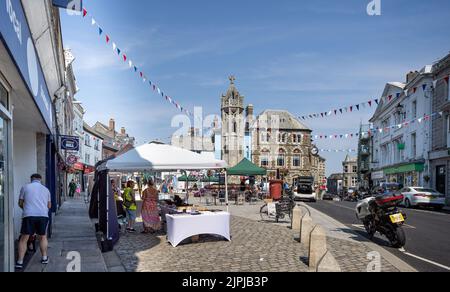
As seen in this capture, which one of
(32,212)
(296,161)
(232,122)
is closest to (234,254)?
(32,212)

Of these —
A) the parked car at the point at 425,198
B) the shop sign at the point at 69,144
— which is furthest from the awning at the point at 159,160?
the parked car at the point at 425,198

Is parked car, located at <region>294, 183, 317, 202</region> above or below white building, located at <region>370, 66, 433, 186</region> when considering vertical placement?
below

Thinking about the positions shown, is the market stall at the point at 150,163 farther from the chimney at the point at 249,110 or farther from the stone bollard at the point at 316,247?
the chimney at the point at 249,110

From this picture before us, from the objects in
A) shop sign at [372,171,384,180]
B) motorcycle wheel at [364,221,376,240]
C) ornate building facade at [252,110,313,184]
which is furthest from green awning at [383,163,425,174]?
ornate building facade at [252,110,313,184]

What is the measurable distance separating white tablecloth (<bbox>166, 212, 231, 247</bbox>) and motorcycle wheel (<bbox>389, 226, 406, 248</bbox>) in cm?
400

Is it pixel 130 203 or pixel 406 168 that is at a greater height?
pixel 130 203

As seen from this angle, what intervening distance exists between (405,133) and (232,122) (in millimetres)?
52960

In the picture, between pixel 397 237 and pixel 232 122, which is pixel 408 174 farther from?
pixel 232 122

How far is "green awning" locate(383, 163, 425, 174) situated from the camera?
37.9m

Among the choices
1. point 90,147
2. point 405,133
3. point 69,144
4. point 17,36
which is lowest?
point 69,144

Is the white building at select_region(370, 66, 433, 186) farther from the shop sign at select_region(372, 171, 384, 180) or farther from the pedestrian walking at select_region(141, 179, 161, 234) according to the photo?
the pedestrian walking at select_region(141, 179, 161, 234)

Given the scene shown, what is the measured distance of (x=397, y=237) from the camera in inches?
393

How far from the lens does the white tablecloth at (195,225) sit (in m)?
9.98

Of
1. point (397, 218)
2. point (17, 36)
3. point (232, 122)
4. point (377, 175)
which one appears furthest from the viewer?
point (232, 122)
